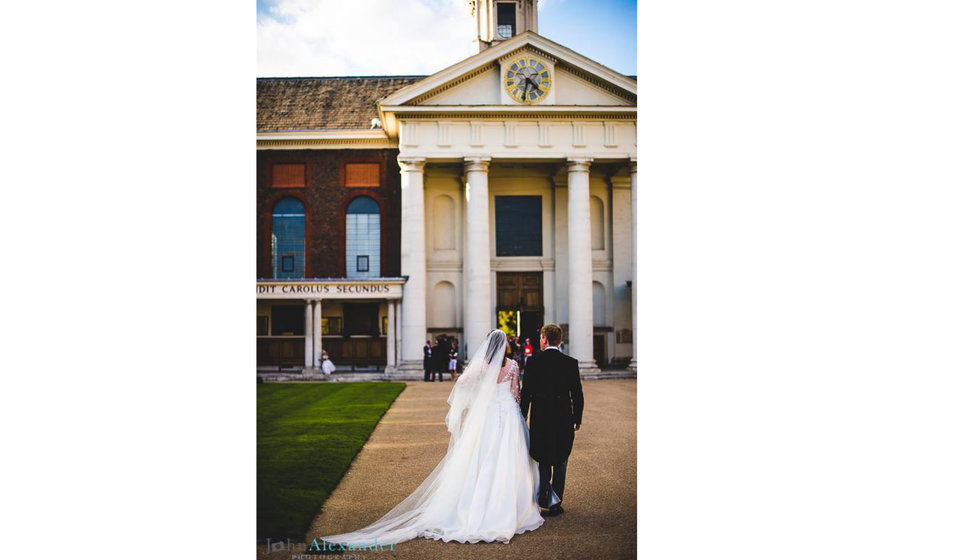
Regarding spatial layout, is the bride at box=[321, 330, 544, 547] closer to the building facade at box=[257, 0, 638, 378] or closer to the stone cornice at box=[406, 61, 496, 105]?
the building facade at box=[257, 0, 638, 378]

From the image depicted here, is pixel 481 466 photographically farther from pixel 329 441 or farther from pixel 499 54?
pixel 499 54

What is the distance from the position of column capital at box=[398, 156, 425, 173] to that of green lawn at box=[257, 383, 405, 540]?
11400 mm

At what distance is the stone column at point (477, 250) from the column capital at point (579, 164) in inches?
138

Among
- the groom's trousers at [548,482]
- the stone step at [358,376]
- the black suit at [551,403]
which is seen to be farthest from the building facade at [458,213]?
the black suit at [551,403]

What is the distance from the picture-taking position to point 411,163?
106 ft

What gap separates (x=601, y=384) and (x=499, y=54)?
14117 millimetres

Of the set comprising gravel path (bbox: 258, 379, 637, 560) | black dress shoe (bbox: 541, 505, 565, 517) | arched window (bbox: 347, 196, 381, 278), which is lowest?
gravel path (bbox: 258, 379, 637, 560)

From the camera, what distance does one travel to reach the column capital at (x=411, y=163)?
3212 cm

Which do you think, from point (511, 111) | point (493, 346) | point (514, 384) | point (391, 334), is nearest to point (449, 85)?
point (511, 111)

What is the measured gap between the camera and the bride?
823cm

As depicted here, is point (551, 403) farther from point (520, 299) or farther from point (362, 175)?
point (362, 175)

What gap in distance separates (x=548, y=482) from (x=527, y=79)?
25073 mm

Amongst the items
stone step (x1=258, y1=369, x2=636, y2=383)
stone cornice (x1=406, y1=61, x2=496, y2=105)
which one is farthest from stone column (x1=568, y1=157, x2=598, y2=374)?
stone cornice (x1=406, y1=61, x2=496, y2=105)

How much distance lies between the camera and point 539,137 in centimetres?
3222
